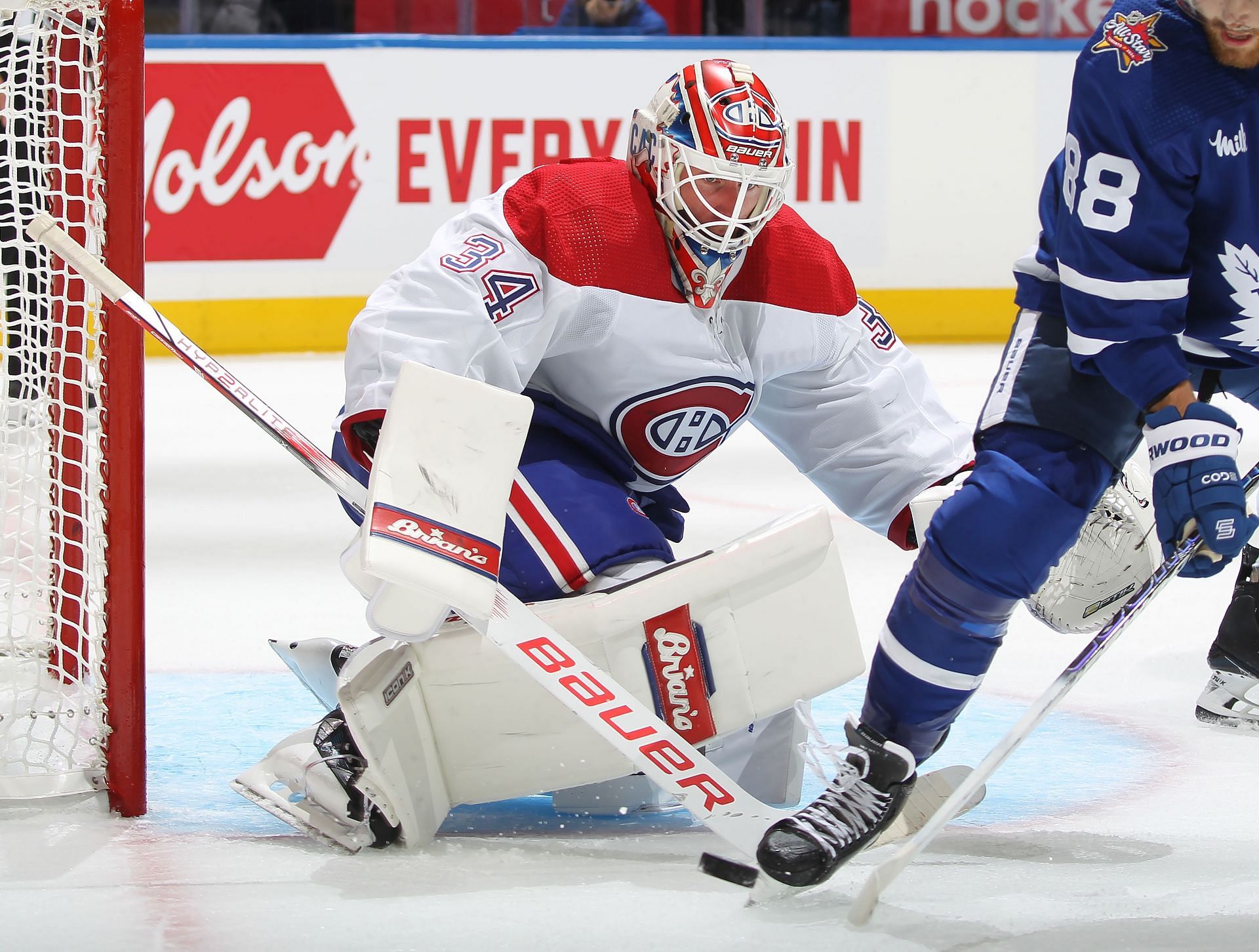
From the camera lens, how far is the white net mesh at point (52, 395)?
5.98ft

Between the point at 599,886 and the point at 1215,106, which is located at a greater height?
the point at 1215,106

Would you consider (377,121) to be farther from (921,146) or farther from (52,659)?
(52,659)

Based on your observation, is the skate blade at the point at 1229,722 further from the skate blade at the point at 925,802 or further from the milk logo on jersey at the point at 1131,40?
the milk logo on jersey at the point at 1131,40

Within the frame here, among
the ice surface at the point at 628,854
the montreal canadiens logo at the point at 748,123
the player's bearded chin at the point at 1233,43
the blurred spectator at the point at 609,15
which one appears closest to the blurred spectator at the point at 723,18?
the blurred spectator at the point at 609,15

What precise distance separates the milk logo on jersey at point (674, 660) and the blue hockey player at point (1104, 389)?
0.61 ft

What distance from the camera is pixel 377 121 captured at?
6258 mm

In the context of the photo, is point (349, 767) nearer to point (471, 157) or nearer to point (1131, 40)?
point (1131, 40)

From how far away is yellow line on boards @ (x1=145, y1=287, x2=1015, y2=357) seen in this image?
20.0 ft

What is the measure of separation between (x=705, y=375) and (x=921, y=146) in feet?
16.2

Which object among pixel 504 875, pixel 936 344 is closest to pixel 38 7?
pixel 504 875

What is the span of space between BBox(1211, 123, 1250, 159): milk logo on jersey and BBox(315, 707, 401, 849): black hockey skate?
1085mm

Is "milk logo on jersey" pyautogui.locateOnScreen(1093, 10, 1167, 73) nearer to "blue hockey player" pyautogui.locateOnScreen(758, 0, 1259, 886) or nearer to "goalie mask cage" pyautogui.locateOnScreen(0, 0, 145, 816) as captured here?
"blue hockey player" pyautogui.locateOnScreen(758, 0, 1259, 886)

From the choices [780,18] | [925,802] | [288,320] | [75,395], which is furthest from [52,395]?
[780,18]

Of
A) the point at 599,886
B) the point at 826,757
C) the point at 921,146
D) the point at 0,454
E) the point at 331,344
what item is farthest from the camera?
the point at 921,146
